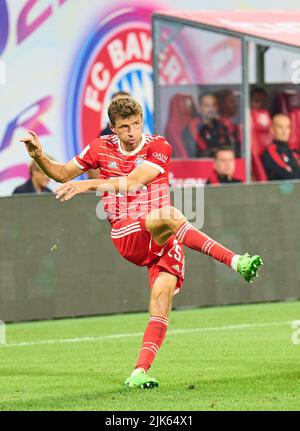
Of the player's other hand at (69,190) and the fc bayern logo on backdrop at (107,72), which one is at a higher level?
the fc bayern logo on backdrop at (107,72)

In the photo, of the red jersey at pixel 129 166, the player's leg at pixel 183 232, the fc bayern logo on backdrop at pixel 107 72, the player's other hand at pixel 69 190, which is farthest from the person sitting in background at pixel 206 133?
the player's other hand at pixel 69 190

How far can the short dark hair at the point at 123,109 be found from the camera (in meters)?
9.30

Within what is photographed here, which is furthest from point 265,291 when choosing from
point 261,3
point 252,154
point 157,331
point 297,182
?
point 261,3

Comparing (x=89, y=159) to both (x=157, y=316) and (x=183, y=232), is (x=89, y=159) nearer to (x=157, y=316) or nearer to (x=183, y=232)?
(x=183, y=232)

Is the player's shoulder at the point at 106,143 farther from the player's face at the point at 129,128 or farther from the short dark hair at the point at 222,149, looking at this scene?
the short dark hair at the point at 222,149

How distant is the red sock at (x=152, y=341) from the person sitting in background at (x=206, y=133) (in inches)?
340

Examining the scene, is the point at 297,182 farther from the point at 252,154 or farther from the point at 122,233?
the point at 122,233

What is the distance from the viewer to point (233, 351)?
11.8 metres

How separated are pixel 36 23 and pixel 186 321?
7.52 meters

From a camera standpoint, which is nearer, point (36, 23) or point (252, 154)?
point (252, 154)

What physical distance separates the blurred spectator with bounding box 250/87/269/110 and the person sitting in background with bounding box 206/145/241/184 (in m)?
1.43

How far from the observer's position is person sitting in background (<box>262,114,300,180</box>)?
58.9 feet

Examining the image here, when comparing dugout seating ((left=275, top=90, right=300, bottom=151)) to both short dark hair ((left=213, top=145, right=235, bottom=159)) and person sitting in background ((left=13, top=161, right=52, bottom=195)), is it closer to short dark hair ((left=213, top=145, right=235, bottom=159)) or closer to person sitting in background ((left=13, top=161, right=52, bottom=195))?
short dark hair ((left=213, top=145, right=235, bottom=159))

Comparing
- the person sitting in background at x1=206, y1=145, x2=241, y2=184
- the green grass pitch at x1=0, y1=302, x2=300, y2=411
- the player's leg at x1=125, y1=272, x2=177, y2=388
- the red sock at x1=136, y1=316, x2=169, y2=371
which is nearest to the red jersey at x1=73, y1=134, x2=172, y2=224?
the player's leg at x1=125, y1=272, x2=177, y2=388
